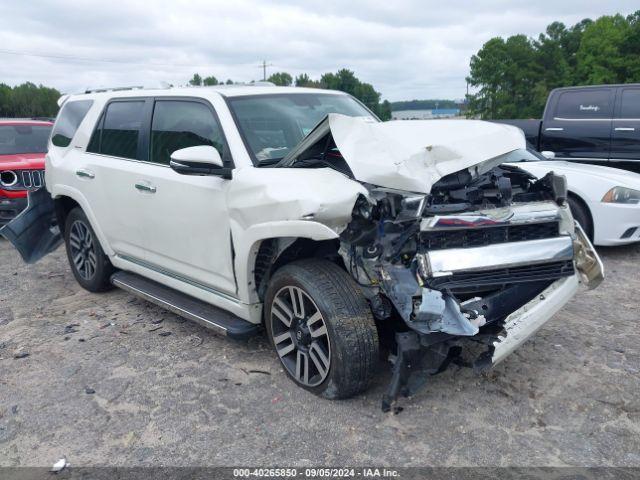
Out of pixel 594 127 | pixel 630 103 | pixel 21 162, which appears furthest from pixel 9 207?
pixel 630 103

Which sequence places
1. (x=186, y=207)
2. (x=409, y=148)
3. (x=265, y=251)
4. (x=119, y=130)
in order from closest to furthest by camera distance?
(x=409, y=148) → (x=265, y=251) → (x=186, y=207) → (x=119, y=130)

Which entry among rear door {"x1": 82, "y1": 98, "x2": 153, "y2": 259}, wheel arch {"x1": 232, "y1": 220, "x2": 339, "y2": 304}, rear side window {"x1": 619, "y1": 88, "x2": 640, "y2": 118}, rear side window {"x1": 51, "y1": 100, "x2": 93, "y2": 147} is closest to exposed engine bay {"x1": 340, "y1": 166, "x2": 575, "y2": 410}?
wheel arch {"x1": 232, "y1": 220, "x2": 339, "y2": 304}

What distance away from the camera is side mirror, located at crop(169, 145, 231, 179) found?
3.58 m

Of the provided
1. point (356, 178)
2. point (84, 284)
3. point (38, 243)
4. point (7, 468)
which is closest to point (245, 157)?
point (356, 178)

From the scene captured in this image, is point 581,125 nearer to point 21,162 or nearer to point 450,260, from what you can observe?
point 450,260

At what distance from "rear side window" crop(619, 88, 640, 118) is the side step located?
715 cm

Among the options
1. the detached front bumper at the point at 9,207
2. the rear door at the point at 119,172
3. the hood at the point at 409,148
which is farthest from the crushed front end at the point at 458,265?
the detached front bumper at the point at 9,207

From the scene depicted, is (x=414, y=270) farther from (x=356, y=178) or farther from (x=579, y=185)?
(x=579, y=185)

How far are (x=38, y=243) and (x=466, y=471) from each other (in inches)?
199

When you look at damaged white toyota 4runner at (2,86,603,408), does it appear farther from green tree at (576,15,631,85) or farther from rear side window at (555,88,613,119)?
green tree at (576,15,631,85)

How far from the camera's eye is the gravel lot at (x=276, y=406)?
9.86ft

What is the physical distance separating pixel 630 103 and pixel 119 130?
7.41m

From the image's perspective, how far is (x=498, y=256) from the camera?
315 cm

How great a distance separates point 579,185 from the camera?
6.36m
